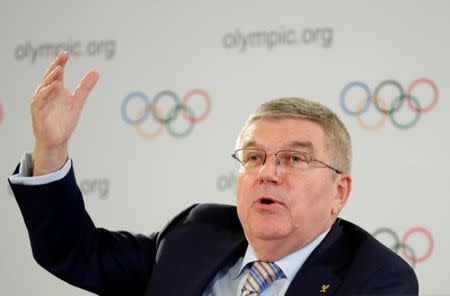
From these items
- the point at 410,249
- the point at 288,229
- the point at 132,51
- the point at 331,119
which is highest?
the point at 132,51

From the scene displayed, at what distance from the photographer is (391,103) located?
9.56 ft

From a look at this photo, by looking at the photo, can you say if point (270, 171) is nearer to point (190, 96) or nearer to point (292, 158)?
point (292, 158)

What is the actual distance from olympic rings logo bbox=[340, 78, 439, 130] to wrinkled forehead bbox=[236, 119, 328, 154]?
847mm

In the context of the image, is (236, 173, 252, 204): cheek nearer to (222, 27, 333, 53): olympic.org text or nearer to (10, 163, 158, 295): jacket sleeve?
(10, 163, 158, 295): jacket sleeve

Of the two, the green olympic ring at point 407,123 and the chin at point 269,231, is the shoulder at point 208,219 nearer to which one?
the chin at point 269,231

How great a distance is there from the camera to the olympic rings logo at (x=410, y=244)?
2844 mm

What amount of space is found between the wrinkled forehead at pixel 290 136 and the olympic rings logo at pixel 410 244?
897 mm

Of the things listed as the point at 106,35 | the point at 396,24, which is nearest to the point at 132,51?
the point at 106,35

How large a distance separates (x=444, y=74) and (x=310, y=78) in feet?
1.76

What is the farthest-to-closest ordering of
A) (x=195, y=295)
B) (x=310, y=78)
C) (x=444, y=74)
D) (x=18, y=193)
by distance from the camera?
1. (x=310, y=78)
2. (x=444, y=74)
3. (x=195, y=295)
4. (x=18, y=193)

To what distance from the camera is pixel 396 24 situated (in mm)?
2959

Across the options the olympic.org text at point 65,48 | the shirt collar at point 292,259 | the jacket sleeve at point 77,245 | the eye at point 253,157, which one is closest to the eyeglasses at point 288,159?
the eye at point 253,157

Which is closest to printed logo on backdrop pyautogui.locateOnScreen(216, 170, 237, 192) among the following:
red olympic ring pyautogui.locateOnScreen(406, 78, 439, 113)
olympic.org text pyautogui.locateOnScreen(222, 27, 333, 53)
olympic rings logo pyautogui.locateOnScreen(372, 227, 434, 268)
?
olympic.org text pyautogui.locateOnScreen(222, 27, 333, 53)

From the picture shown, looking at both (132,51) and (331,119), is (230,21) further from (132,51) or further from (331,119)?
(331,119)
